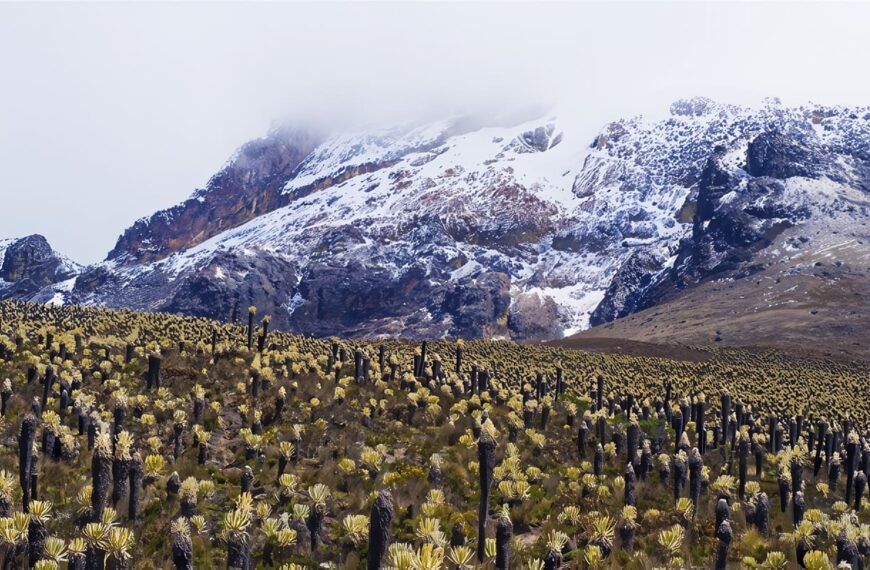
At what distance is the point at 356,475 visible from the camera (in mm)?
14055

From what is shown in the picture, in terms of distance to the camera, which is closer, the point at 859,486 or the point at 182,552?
the point at 182,552

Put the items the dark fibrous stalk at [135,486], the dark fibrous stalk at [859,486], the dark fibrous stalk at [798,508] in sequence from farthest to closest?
1. the dark fibrous stalk at [859,486]
2. the dark fibrous stalk at [798,508]
3. the dark fibrous stalk at [135,486]

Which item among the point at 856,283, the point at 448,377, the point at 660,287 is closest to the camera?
the point at 448,377

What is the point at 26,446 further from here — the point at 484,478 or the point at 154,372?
the point at 154,372

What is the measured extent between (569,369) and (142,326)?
3066 cm

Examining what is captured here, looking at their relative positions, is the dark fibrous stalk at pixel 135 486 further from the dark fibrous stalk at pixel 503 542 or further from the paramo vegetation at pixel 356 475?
the dark fibrous stalk at pixel 503 542

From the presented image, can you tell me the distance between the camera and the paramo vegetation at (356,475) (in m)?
8.99

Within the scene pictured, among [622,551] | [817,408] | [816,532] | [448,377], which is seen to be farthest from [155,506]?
[817,408]

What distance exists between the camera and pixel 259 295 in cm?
19925

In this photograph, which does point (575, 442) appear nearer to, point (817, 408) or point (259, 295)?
point (817, 408)

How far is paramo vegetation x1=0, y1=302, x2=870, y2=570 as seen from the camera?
29.5 feet

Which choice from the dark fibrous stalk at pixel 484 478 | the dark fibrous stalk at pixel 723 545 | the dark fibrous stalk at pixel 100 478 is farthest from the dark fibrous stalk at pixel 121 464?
the dark fibrous stalk at pixel 723 545

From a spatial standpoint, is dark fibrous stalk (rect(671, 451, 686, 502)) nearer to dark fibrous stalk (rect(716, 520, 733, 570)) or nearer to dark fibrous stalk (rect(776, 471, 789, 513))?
dark fibrous stalk (rect(776, 471, 789, 513))

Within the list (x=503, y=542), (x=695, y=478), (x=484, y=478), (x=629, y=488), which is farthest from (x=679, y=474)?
(x=503, y=542)
